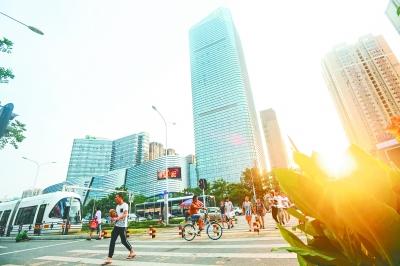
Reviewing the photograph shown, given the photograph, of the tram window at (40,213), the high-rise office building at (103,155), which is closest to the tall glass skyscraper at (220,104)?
the high-rise office building at (103,155)

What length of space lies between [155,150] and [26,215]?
146 meters

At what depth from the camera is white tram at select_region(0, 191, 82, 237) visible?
65.9 ft

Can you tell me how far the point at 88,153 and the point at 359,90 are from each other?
152 meters

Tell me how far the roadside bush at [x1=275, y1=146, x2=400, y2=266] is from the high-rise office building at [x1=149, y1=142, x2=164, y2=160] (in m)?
162

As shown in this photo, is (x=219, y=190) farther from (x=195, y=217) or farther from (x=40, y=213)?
(x=195, y=217)

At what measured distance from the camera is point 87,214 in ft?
316

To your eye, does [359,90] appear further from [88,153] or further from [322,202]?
[88,153]

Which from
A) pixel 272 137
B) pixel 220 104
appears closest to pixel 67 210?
pixel 220 104

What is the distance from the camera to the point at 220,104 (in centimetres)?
13712

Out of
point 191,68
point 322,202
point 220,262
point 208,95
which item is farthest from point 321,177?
point 191,68

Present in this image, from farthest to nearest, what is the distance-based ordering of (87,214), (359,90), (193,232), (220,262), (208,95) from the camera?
1. (208,95)
2. (359,90)
3. (87,214)
4. (193,232)
5. (220,262)

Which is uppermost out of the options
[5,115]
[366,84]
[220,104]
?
[220,104]

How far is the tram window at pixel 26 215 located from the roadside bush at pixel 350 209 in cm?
2614

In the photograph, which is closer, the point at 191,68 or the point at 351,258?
the point at 351,258
